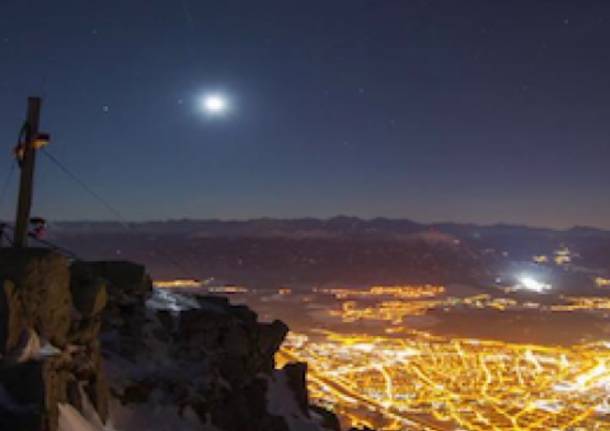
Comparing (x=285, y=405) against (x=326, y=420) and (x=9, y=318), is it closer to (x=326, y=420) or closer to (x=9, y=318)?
(x=326, y=420)

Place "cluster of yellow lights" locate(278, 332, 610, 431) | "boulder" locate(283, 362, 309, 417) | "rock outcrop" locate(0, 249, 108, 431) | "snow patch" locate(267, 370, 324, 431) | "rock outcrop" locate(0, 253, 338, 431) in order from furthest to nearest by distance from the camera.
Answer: "cluster of yellow lights" locate(278, 332, 610, 431) < "boulder" locate(283, 362, 309, 417) < "snow patch" locate(267, 370, 324, 431) < "rock outcrop" locate(0, 253, 338, 431) < "rock outcrop" locate(0, 249, 108, 431)

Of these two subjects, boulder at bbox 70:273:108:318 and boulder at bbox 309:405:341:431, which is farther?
boulder at bbox 309:405:341:431

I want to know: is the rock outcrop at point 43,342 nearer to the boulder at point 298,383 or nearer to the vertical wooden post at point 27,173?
the vertical wooden post at point 27,173

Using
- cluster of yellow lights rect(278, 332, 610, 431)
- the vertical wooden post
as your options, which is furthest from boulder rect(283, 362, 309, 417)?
cluster of yellow lights rect(278, 332, 610, 431)

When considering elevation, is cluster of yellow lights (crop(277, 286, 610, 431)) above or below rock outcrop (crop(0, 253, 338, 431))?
below

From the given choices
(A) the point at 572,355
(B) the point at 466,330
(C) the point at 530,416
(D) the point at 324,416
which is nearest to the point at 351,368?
(C) the point at 530,416

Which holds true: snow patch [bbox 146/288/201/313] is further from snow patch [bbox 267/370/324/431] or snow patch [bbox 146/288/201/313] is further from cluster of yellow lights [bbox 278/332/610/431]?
cluster of yellow lights [bbox 278/332/610/431]

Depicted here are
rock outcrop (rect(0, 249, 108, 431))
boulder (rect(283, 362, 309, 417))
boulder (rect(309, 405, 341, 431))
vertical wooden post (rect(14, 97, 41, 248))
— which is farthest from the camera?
boulder (rect(309, 405, 341, 431))

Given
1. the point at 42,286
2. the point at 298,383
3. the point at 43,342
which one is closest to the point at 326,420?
the point at 298,383
